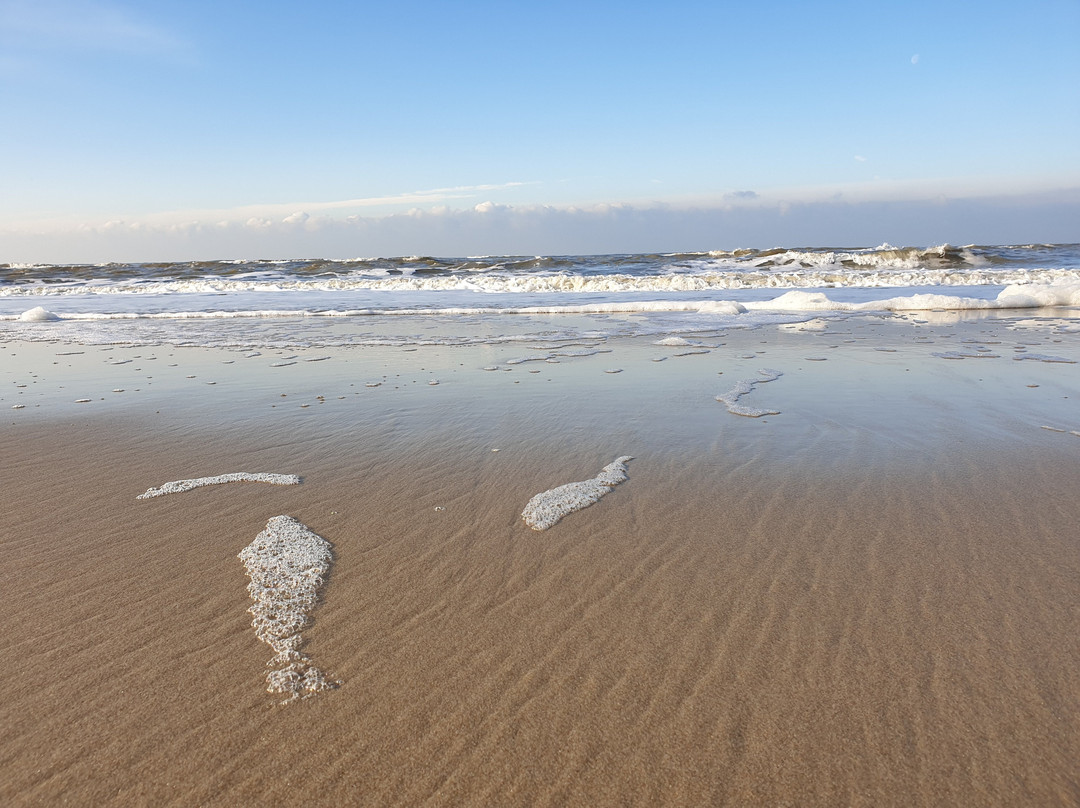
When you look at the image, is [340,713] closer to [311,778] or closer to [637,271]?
[311,778]

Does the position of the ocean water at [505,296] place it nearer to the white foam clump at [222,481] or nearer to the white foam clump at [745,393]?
the white foam clump at [745,393]

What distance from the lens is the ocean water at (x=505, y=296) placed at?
450 inches

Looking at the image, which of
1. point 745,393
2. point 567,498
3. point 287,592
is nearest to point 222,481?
point 287,592

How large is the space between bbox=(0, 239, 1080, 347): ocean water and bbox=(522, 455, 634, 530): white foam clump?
6442 mm

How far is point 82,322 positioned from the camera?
13.8 meters

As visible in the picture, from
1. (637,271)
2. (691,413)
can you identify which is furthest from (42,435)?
(637,271)

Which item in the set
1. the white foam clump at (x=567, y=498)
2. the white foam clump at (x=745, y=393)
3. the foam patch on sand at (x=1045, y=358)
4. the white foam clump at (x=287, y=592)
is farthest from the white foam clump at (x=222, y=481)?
the foam patch on sand at (x=1045, y=358)

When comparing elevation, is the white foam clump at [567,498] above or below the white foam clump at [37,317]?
below

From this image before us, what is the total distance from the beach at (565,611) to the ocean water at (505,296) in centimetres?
595

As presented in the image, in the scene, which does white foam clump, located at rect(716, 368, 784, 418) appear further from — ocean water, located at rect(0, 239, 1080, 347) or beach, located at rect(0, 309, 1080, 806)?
ocean water, located at rect(0, 239, 1080, 347)

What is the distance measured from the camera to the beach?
1.57 m

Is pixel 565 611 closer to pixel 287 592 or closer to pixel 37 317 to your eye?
pixel 287 592

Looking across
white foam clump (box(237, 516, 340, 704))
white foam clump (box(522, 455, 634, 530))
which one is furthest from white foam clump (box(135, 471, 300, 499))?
white foam clump (box(522, 455, 634, 530))

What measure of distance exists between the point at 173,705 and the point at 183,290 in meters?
26.5
